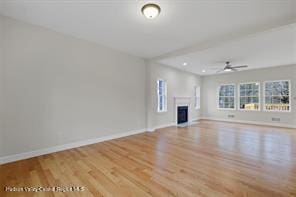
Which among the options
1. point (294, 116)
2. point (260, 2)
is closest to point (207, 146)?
point (260, 2)

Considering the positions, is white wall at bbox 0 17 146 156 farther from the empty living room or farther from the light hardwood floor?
the light hardwood floor

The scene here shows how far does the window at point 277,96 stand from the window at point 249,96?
Answer: 310mm

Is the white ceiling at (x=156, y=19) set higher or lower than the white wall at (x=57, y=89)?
higher

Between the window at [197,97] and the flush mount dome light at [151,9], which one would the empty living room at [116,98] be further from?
the window at [197,97]

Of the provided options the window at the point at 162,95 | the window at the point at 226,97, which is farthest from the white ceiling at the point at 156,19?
the window at the point at 226,97

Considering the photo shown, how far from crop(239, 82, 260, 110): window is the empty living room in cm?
212

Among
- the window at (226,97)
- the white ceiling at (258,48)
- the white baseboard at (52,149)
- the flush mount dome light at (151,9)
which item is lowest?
the white baseboard at (52,149)

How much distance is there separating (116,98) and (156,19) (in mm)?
2639

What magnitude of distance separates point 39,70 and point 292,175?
5194mm

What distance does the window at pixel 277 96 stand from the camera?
6566 mm

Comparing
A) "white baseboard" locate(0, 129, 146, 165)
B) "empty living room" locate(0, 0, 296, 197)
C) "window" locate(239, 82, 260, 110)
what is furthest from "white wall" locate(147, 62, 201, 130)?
"window" locate(239, 82, 260, 110)

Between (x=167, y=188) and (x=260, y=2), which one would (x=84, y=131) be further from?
(x=260, y=2)

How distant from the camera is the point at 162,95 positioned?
21.9ft

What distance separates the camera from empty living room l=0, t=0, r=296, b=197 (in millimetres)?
2348
